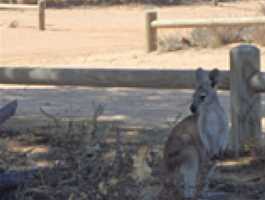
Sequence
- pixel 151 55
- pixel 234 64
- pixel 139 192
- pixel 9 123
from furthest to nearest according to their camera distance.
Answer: pixel 151 55 < pixel 9 123 < pixel 234 64 < pixel 139 192

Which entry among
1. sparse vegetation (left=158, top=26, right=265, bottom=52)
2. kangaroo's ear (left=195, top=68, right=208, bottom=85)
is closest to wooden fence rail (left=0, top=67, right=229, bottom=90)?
kangaroo's ear (left=195, top=68, right=208, bottom=85)

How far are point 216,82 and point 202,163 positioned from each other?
4.03 feet

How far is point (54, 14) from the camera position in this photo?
29734 millimetres

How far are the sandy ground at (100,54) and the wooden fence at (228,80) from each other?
226 cm

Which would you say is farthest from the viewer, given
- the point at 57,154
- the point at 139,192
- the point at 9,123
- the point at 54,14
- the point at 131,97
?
the point at 54,14

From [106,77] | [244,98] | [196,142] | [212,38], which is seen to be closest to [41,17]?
[212,38]

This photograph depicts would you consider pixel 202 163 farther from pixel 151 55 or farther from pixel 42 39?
pixel 42 39

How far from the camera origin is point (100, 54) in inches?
741

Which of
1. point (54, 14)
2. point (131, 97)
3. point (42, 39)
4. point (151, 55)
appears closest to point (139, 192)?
point (131, 97)

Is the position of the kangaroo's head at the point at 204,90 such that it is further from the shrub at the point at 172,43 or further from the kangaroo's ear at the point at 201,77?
the shrub at the point at 172,43

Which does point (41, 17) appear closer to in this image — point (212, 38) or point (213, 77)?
point (212, 38)

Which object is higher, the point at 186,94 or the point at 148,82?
the point at 148,82

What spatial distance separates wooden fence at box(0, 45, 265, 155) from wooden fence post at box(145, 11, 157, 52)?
34.2 feet

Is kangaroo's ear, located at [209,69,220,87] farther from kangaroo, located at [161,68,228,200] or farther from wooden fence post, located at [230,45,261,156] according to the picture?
wooden fence post, located at [230,45,261,156]
